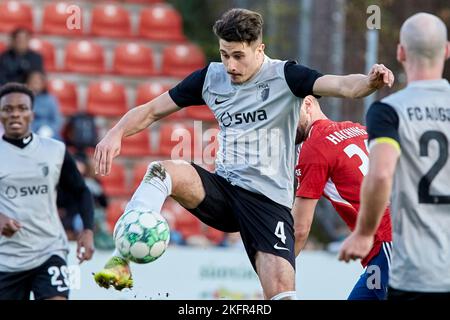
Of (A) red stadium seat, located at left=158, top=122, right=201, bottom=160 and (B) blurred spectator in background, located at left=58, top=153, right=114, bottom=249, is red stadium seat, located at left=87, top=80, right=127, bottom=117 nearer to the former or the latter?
(A) red stadium seat, located at left=158, top=122, right=201, bottom=160

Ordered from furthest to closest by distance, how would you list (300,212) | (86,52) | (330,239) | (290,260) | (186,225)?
(86,52) → (186,225) → (330,239) → (300,212) → (290,260)

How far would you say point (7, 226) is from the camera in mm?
8656

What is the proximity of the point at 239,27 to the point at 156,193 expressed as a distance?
4.22ft

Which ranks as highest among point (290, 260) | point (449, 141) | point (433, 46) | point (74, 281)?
point (433, 46)

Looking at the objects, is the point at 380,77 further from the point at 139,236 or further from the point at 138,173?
the point at 138,173

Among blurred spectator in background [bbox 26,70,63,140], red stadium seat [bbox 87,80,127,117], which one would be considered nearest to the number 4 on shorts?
blurred spectator in background [bbox 26,70,63,140]

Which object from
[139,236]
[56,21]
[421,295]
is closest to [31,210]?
[139,236]

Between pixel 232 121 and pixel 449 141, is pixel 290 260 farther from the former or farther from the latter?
pixel 449 141

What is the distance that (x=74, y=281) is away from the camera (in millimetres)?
11164

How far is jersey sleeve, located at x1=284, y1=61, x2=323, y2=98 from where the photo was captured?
23.1 feet

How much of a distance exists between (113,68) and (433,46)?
1180 centimetres

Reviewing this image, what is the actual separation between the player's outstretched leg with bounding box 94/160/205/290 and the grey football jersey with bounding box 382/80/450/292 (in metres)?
1.69
